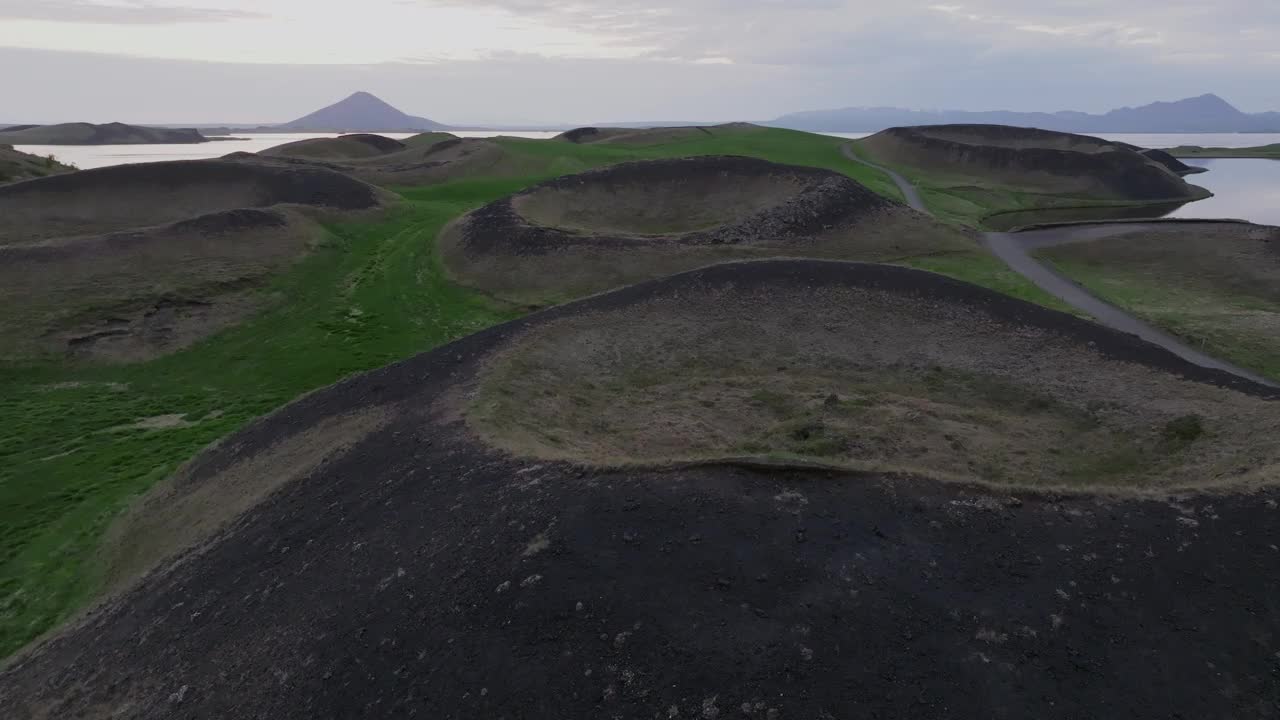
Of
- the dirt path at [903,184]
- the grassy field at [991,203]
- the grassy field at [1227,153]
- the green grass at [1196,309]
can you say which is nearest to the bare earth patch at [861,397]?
the green grass at [1196,309]

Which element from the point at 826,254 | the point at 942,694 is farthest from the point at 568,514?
the point at 826,254

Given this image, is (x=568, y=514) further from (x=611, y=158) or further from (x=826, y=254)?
(x=611, y=158)

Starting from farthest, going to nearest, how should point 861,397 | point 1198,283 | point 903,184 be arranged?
point 903,184
point 1198,283
point 861,397

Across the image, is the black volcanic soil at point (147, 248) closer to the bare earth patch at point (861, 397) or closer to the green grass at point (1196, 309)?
the bare earth patch at point (861, 397)

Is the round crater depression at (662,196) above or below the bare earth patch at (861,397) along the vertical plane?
above

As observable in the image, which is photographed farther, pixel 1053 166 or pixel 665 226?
pixel 1053 166

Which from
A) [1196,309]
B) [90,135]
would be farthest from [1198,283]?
[90,135]

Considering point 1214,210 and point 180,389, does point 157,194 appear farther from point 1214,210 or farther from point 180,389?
point 1214,210

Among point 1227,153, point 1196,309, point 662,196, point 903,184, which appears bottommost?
point 1196,309
